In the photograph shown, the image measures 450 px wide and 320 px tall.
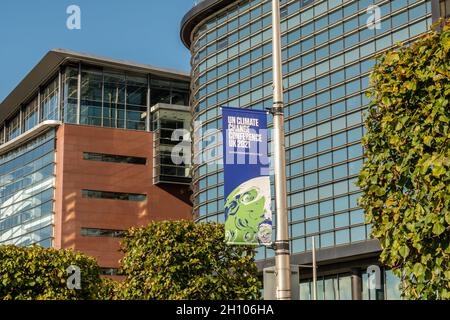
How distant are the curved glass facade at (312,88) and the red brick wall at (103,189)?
19993 millimetres

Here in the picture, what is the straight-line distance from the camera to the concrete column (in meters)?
58.2

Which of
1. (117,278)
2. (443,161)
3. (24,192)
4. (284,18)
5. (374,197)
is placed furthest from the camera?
(24,192)

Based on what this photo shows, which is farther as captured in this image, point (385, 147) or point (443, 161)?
point (385, 147)

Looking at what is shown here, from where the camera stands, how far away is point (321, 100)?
204 feet

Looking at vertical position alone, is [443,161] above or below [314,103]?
below

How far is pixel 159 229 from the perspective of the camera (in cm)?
3856

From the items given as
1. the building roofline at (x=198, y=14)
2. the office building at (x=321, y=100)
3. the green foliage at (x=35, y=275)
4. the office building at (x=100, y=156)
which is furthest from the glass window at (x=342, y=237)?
the office building at (x=100, y=156)

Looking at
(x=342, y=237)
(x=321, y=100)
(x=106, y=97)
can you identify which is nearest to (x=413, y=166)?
(x=342, y=237)

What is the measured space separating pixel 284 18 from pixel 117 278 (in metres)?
36.6

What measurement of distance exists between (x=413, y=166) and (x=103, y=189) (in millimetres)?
76127

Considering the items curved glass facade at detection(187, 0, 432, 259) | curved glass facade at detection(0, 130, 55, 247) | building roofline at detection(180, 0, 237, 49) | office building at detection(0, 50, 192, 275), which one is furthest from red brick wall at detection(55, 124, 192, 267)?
curved glass facade at detection(187, 0, 432, 259)

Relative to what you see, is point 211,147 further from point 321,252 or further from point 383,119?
point 383,119
